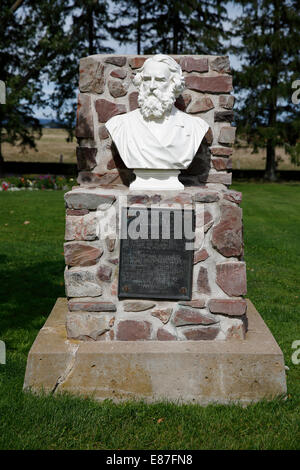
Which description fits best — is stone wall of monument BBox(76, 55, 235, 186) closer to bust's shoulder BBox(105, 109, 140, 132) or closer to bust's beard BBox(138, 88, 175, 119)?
bust's shoulder BBox(105, 109, 140, 132)

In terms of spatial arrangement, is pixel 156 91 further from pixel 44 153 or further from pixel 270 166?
pixel 44 153

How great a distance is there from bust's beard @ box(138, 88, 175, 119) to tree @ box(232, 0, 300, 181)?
18238 millimetres

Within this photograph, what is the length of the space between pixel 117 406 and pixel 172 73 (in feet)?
7.94

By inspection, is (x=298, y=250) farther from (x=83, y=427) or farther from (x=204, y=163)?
(x=83, y=427)

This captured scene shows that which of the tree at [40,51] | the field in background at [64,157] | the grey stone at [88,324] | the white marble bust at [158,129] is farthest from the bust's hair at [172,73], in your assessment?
the field in background at [64,157]

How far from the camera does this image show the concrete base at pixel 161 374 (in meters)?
3.41

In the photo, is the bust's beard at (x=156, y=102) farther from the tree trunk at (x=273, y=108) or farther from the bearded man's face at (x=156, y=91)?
the tree trunk at (x=273, y=108)

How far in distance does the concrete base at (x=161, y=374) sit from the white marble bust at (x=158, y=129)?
139 centimetres

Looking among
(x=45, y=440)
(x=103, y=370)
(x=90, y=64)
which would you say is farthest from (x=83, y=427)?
(x=90, y=64)

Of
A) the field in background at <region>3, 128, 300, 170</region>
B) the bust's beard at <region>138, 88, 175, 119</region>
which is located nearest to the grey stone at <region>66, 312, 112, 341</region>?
the bust's beard at <region>138, 88, 175, 119</region>

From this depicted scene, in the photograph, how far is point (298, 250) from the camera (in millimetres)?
8320

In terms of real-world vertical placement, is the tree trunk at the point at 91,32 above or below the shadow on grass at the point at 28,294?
above

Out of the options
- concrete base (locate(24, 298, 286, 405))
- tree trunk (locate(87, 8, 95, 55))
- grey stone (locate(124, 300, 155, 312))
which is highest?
tree trunk (locate(87, 8, 95, 55))

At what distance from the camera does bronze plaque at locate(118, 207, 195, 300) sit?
3.62 meters
